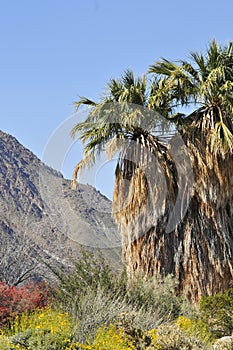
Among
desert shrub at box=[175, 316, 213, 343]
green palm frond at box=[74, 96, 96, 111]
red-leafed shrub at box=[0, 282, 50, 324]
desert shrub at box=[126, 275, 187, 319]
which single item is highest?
green palm frond at box=[74, 96, 96, 111]

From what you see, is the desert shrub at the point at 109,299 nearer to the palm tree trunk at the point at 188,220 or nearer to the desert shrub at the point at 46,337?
the desert shrub at the point at 46,337

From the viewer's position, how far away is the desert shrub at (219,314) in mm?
9328

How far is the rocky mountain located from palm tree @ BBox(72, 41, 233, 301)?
172 cm

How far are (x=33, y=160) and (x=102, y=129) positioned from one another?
39.4 meters

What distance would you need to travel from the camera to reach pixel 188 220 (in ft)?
39.6

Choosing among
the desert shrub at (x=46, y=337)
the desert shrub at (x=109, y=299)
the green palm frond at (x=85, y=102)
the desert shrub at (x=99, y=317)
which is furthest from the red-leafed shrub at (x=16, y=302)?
the green palm frond at (x=85, y=102)

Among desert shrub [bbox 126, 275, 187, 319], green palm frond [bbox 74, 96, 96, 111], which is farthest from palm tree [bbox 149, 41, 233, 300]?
green palm frond [bbox 74, 96, 96, 111]

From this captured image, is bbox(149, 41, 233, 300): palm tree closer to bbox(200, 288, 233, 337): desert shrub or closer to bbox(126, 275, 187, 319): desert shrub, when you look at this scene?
bbox(126, 275, 187, 319): desert shrub

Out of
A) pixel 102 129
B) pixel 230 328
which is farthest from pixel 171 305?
pixel 102 129

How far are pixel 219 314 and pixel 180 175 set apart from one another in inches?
159

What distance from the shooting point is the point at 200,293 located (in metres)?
11.5

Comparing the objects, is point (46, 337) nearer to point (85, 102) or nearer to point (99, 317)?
point (99, 317)

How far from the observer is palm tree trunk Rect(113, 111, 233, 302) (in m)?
11.8

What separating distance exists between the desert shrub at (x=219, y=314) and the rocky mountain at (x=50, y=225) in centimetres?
417
